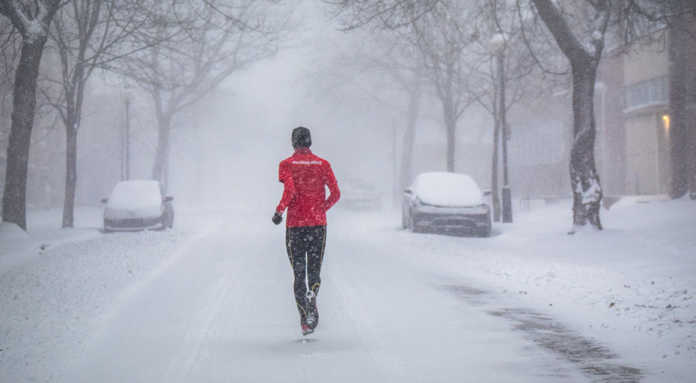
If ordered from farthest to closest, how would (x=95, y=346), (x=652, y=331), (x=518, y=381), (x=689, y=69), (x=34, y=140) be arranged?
(x=34, y=140), (x=689, y=69), (x=652, y=331), (x=95, y=346), (x=518, y=381)

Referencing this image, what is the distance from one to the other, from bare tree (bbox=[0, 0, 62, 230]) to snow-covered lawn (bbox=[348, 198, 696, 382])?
29.3 feet

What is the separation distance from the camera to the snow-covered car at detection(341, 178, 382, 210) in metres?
44.3

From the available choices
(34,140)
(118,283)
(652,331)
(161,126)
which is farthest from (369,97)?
(652,331)

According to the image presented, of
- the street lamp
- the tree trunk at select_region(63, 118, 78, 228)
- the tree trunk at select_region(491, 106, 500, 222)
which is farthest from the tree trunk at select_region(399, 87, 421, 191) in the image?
the tree trunk at select_region(63, 118, 78, 228)

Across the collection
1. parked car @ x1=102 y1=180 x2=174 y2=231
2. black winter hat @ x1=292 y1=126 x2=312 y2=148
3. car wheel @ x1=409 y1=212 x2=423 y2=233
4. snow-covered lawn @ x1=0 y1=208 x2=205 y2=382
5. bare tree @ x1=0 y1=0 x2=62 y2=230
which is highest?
bare tree @ x1=0 y1=0 x2=62 y2=230

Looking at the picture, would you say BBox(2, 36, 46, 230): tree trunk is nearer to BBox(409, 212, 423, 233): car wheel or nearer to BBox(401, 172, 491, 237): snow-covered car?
BBox(409, 212, 423, 233): car wheel

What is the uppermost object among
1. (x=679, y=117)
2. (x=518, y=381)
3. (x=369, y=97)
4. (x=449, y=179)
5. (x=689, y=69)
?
(x=369, y=97)

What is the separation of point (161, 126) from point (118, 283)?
29162 mm

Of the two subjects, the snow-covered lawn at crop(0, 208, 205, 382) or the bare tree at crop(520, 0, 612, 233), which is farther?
the bare tree at crop(520, 0, 612, 233)

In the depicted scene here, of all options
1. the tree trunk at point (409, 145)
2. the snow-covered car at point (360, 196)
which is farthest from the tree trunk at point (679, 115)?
the snow-covered car at point (360, 196)

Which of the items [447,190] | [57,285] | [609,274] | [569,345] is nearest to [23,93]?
[57,285]

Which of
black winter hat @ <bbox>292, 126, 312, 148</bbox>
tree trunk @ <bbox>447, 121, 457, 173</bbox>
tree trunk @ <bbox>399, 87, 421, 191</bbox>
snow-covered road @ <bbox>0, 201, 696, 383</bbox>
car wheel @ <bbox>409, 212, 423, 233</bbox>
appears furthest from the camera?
tree trunk @ <bbox>399, 87, 421, 191</bbox>

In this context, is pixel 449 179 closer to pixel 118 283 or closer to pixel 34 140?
pixel 118 283

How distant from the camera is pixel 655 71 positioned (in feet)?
92.8
